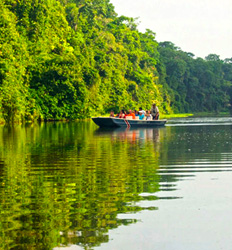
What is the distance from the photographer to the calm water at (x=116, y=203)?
280 inches

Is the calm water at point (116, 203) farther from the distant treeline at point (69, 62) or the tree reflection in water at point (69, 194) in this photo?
the distant treeline at point (69, 62)

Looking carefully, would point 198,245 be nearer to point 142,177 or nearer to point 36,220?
point 36,220

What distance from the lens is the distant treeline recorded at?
50062 millimetres

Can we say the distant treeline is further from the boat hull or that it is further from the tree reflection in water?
the tree reflection in water

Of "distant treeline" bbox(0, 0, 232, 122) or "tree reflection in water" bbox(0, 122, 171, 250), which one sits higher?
"distant treeline" bbox(0, 0, 232, 122)

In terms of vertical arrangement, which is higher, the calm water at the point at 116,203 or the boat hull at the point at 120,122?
the boat hull at the point at 120,122

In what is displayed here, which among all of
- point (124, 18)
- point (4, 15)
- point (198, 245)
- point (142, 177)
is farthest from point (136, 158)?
point (124, 18)

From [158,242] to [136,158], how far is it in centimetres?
1048

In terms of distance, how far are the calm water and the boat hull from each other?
26621 mm


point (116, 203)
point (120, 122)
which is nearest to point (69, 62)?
point (120, 122)

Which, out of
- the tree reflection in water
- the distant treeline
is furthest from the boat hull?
the tree reflection in water

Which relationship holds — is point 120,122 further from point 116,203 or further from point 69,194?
point 116,203

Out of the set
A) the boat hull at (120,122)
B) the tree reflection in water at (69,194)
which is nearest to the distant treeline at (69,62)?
the boat hull at (120,122)

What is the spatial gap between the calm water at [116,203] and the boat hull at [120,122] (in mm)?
26621
